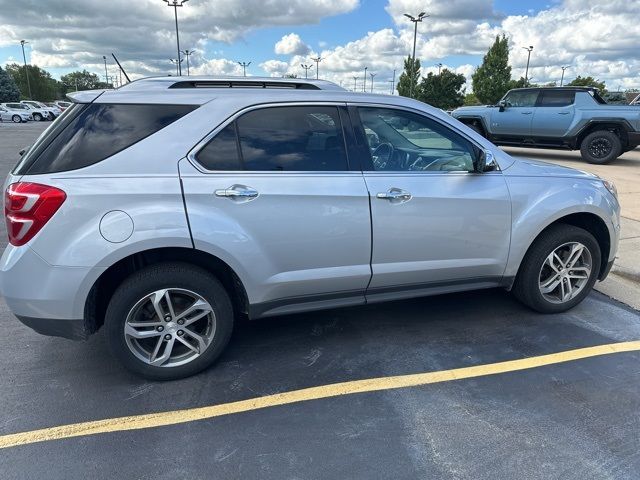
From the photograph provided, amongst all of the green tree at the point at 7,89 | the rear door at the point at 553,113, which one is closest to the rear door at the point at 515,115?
the rear door at the point at 553,113

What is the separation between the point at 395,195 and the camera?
3.14 m

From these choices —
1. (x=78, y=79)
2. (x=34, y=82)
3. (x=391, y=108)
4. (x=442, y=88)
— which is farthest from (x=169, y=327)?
(x=78, y=79)

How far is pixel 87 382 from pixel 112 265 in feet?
2.79

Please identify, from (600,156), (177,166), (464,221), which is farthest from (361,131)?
(600,156)

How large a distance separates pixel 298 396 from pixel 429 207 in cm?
150

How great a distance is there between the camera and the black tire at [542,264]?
372 centimetres

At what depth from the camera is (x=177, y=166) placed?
277 cm

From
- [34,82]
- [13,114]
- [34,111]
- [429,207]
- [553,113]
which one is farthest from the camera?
[34,82]

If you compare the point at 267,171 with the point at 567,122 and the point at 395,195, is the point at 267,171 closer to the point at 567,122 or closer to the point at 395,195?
the point at 395,195

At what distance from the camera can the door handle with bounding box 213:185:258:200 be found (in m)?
2.79

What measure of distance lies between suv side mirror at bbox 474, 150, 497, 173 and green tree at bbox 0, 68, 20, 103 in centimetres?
8108

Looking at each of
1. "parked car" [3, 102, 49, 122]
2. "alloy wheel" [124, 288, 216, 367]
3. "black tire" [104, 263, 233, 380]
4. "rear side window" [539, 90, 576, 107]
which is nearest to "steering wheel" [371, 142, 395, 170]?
"black tire" [104, 263, 233, 380]

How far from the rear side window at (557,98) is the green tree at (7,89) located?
2995 inches

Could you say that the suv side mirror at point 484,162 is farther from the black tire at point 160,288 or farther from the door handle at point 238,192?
the black tire at point 160,288
